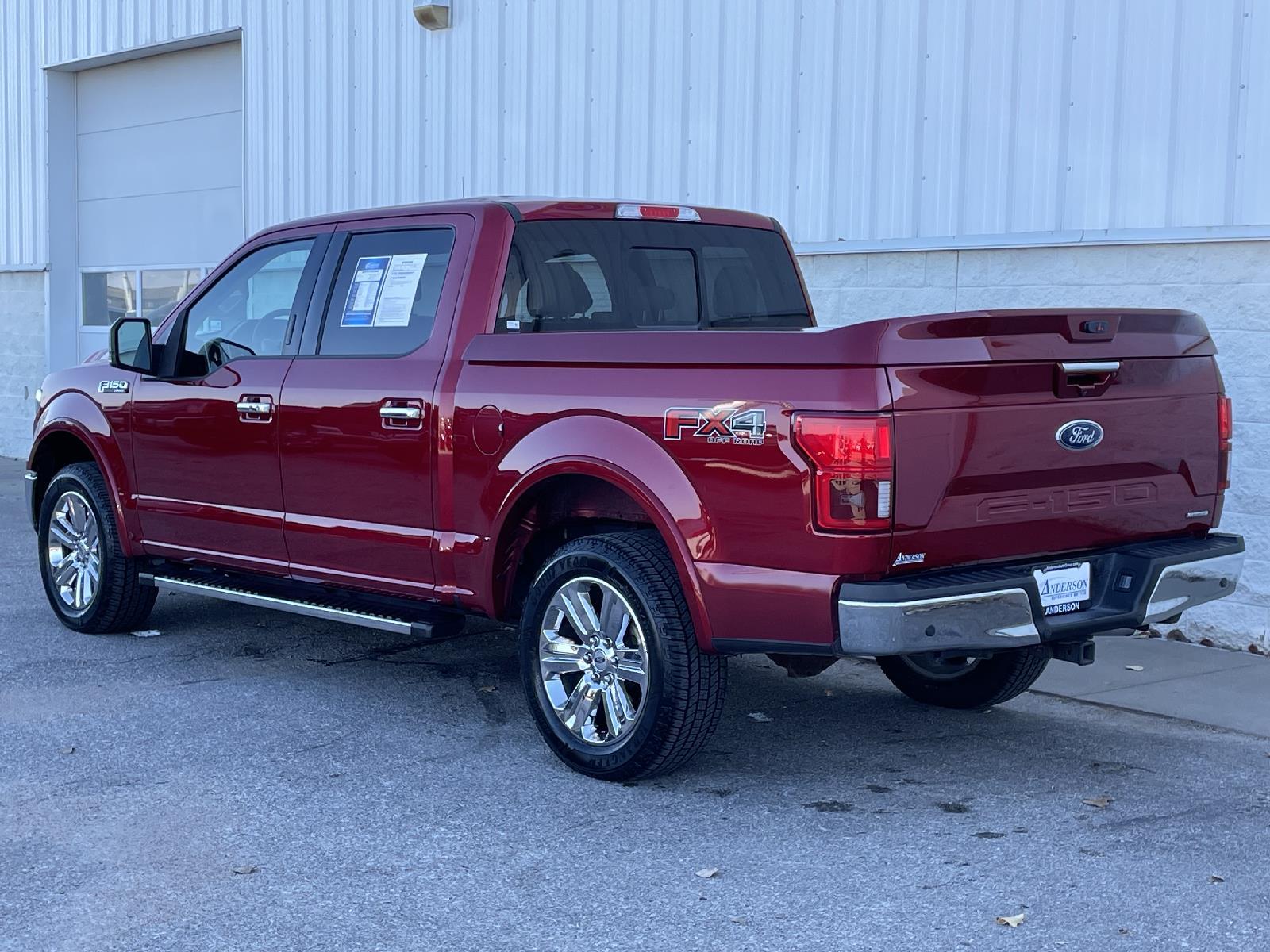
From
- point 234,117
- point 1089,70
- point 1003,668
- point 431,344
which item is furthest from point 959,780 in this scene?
point 234,117

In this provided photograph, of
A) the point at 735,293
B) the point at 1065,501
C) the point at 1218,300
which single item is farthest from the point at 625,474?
the point at 1218,300

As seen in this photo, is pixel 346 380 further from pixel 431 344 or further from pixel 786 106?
pixel 786 106

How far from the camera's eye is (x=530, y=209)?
602 cm

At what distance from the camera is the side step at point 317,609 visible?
19.6ft

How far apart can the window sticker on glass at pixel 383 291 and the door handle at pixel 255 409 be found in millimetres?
482

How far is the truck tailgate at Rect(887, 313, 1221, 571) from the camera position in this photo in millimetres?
4637

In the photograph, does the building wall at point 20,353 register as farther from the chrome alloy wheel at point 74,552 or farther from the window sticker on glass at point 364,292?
the window sticker on glass at point 364,292

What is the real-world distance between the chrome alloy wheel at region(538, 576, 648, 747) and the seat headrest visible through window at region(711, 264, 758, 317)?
1.65 m

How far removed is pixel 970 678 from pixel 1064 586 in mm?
1429

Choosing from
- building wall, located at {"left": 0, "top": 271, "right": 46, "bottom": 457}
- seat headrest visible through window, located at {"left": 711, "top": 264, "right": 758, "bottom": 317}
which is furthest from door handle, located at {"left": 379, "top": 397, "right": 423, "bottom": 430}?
building wall, located at {"left": 0, "top": 271, "right": 46, "bottom": 457}

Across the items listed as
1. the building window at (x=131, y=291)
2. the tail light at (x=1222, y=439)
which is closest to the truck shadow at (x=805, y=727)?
the tail light at (x=1222, y=439)

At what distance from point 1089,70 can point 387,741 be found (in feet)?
16.8

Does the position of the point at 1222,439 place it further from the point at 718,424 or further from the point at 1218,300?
the point at 1218,300

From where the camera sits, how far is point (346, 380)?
6176mm
